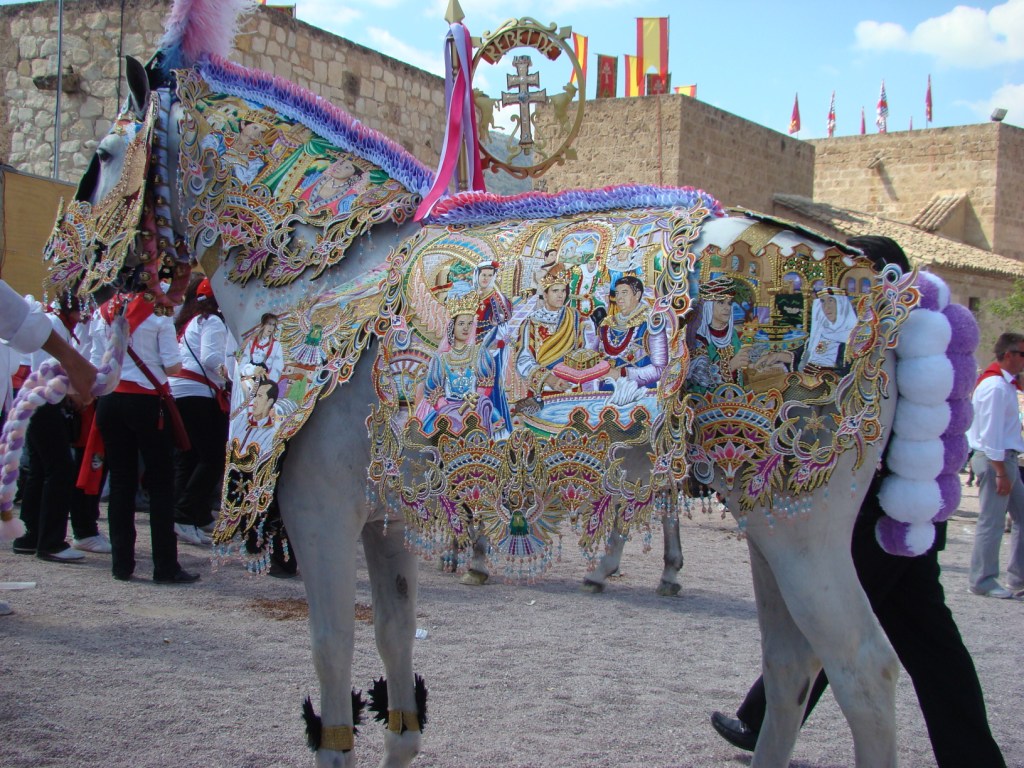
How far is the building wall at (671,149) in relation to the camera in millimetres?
23859

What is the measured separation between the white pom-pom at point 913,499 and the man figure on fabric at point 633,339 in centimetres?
81

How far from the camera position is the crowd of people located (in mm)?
6793

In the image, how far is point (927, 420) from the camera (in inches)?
110

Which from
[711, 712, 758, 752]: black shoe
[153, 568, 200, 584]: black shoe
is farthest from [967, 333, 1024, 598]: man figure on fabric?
[153, 568, 200, 584]: black shoe

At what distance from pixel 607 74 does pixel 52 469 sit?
18.4 metres

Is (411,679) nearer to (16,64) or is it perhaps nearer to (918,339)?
(918,339)

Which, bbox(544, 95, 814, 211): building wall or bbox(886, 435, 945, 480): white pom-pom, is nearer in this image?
bbox(886, 435, 945, 480): white pom-pom

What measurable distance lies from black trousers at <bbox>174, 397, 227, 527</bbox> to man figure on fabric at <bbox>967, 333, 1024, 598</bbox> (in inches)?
242

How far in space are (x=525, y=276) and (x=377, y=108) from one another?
13653 mm

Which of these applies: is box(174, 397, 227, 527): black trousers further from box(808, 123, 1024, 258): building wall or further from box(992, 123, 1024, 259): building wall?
box(992, 123, 1024, 259): building wall

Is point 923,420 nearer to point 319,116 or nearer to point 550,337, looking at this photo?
point 550,337

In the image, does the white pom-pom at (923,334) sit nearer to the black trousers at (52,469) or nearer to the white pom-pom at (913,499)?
the white pom-pom at (913,499)

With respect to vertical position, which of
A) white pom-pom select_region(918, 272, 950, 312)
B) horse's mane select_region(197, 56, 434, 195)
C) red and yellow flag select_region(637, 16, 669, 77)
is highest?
red and yellow flag select_region(637, 16, 669, 77)

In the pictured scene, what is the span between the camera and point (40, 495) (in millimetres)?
8070
